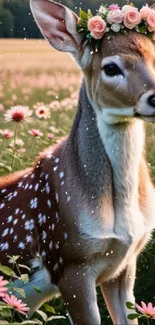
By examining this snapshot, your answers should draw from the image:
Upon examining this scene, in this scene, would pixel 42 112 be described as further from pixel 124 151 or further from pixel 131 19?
pixel 131 19

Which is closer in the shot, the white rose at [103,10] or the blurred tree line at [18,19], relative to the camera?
the white rose at [103,10]

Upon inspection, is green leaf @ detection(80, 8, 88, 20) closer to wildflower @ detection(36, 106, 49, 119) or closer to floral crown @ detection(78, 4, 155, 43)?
floral crown @ detection(78, 4, 155, 43)

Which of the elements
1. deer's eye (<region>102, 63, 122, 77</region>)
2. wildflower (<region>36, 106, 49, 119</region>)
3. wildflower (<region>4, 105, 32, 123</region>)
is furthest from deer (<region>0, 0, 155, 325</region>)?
wildflower (<region>36, 106, 49, 119</region>)

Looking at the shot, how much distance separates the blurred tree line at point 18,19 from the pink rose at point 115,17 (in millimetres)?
1600

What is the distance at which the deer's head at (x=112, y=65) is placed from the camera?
542 cm

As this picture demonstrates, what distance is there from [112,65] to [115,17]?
0.27 meters

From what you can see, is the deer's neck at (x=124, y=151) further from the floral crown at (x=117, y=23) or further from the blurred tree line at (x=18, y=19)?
the blurred tree line at (x=18, y=19)

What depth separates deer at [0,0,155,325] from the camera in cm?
554

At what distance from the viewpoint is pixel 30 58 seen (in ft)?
29.1

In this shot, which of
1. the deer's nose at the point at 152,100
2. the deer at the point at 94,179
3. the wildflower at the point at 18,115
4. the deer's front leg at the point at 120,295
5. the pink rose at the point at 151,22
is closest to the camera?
the deer's nose at the point at 152,100

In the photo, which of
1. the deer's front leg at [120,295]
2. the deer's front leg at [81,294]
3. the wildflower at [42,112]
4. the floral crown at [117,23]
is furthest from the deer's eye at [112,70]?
the wildflower at [42,112]

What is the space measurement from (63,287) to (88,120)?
0.87 meters

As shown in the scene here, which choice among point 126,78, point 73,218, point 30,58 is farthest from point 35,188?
point 30,58

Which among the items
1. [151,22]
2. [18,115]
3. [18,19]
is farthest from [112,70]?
[18,19]
